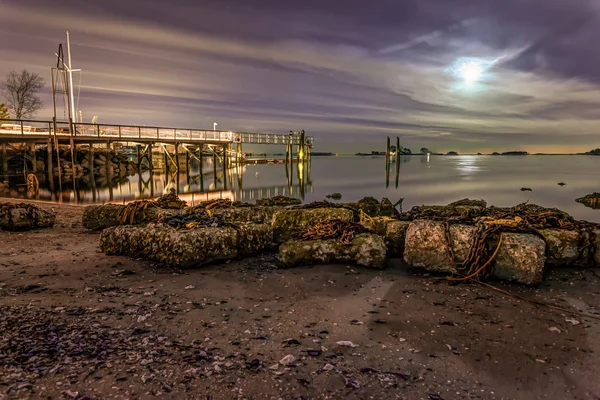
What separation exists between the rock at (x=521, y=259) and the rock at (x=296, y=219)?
3237mm

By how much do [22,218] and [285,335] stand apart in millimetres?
9299

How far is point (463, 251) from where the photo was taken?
596 centimetres

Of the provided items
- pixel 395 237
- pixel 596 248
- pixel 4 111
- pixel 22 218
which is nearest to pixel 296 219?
pixel 395 237

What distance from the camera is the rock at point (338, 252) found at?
6.48 m

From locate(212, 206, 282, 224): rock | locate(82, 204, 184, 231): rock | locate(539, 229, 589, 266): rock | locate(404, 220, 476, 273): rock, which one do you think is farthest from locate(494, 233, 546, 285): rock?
locate(82, 204, 184, 231): rock

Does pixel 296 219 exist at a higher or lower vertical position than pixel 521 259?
higher

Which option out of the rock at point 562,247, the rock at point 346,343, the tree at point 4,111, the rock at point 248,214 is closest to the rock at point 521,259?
the rock at point 562,247

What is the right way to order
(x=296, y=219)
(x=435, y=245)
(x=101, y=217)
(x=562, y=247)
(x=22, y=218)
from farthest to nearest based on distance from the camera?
(x=101, y=217) < (x=22, y=218) < (x=296, y=219) < (x=562, y=247) < (x=435, y=245)

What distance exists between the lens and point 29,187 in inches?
1130

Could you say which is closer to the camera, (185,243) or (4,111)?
(185,243)

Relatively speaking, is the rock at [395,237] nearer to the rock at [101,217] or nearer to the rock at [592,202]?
the rock at [101,217]

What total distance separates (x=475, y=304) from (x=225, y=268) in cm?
407

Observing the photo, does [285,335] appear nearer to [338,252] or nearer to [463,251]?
[338,252]

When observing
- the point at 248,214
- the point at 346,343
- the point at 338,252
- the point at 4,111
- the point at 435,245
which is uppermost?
the point at 4,111
